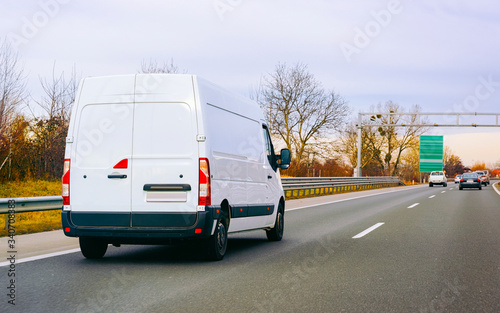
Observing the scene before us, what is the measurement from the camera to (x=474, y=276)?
5.98m

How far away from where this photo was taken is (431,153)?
2115 inches

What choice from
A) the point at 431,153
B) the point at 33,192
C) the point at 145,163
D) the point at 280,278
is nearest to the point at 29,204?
→ the point at 145,163

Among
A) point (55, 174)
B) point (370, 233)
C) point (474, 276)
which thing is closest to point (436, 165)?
point (55, 174)

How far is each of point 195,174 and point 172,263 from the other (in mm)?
1238

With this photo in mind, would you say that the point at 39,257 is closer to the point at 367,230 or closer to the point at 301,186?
the point at 367,230

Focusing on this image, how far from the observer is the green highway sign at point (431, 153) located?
5341 centimetres

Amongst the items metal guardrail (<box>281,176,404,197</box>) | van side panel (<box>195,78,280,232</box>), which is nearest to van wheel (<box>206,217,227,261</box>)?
van side panel (<box>195,78,280,232</box>)

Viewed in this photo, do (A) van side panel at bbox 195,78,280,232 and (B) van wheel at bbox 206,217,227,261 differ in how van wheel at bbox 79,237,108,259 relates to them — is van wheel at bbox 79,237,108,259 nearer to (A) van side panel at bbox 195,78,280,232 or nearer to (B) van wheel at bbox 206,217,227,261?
(B) van wheel at bbox 206,217,227,261

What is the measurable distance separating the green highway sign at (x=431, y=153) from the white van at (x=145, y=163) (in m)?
49.9

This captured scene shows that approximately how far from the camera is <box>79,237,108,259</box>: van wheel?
22.6ft

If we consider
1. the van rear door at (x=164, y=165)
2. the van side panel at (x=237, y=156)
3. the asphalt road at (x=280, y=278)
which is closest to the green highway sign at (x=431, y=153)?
the asphalt road at (x=280, y=278)

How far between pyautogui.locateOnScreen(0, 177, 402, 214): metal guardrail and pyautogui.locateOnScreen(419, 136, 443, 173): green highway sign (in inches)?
128

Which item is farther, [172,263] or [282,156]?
[282,156]

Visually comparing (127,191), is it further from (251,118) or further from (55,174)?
(55,174)
